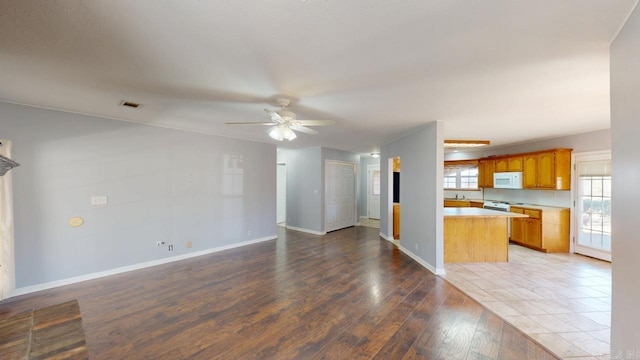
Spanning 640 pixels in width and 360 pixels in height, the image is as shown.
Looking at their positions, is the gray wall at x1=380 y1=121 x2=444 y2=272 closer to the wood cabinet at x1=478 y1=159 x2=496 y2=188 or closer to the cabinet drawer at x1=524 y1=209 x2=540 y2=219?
the cabinet drawer at x1=524 y1=209 x2=540 y2=219

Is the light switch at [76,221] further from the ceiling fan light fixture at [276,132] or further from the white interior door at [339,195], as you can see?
the white interior door at [339,195]

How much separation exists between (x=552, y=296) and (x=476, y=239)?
1475 millimetres

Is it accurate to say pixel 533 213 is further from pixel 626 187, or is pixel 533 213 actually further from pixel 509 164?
pixel 626 187

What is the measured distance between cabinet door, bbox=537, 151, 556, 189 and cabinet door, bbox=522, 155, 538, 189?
0.30 feet

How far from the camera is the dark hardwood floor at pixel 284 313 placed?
7.02 ft

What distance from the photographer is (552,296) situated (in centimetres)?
310

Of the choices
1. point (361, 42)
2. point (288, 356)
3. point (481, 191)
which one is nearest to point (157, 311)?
point (288, 356)

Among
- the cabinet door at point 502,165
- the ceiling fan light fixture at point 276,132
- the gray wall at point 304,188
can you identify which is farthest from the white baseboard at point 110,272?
the cabinet door at point 502,165

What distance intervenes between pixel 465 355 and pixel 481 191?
6.30m

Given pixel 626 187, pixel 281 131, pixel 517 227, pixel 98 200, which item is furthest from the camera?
pixel 517 227

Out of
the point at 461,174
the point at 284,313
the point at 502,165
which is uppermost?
the point at 502,165

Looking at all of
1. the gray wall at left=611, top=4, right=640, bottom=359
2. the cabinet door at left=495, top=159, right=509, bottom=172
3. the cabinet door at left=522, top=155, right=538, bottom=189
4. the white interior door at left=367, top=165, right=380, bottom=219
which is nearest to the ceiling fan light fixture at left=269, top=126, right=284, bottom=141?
the gray wall at left=611, top=4, right=640, bottom=359

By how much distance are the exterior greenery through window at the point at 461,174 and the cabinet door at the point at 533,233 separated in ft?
6.63

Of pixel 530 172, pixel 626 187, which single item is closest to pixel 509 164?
pixel 530 172
